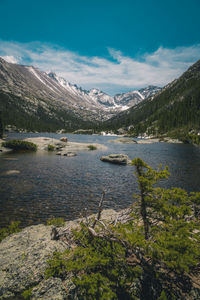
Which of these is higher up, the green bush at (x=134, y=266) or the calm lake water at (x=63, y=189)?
the green bush at (x=134, y=266)

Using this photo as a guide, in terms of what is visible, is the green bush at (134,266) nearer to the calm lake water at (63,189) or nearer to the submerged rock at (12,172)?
the calm lake water at (63,189)

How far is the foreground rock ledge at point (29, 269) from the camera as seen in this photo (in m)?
5.30

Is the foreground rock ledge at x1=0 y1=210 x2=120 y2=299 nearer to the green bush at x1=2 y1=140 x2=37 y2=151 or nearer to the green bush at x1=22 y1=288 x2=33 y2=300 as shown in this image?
the green bush at x1=22 y1=288 x2=33 y2=300

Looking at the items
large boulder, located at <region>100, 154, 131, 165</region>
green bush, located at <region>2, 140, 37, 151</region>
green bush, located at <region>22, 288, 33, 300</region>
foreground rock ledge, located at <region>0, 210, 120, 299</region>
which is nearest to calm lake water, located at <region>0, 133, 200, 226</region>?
foreground rock ledge, located at <region>0, 210, 120, 299</region>

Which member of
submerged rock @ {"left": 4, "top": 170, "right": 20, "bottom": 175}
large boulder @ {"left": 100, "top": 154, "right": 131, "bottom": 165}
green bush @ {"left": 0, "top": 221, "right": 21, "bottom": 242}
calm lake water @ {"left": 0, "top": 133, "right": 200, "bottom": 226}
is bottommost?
calm lake water @ {"left": 0, "top": 133, "right": 200, "bottom": 226}

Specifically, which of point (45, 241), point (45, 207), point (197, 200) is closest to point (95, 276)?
point (45, 241)

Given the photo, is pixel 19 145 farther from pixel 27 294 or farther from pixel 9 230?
pixel 27 294

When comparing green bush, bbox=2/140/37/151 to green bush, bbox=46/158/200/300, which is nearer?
green bush, bbox=46/158/200/300

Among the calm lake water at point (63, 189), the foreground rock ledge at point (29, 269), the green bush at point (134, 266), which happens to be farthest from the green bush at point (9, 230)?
the green bush at point (134, 266)

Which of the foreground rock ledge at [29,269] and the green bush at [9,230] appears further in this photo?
the green bush at [9,230]

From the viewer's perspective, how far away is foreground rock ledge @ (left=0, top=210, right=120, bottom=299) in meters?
5.30

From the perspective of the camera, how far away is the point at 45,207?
16.2 meters

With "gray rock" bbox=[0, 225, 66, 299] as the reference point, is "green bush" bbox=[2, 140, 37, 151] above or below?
above

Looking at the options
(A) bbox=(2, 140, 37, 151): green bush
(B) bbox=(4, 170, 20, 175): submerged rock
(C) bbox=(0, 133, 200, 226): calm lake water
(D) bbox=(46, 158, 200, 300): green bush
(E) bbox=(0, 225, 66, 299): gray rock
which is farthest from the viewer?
(A) bbox=(2, 140, 37, 151): green bush
